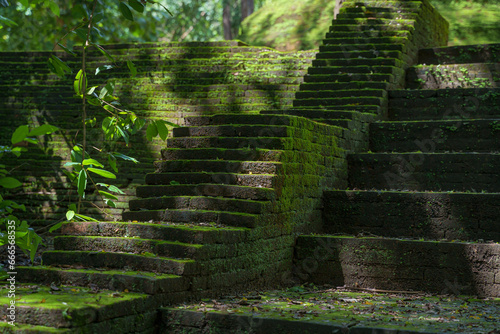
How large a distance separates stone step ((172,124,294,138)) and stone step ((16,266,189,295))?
6.31 ft

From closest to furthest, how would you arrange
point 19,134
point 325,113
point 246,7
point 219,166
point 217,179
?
point 19,134 → point 217,179 → point 219,166 → point 325,113 → point 246,7

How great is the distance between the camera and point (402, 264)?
18.3 feet

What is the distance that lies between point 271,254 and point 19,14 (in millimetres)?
15036

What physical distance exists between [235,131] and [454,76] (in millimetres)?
4413

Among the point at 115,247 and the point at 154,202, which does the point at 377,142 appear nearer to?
the point at 154,202

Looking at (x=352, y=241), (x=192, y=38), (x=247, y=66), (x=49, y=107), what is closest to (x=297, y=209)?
(x=352, y=241)

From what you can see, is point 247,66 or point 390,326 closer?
point 390,326

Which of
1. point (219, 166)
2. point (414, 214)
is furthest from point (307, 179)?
point (414, 214)

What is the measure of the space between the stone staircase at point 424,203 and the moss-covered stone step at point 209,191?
890mm

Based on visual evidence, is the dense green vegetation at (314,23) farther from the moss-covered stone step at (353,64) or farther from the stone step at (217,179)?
the stone step at (217,179)

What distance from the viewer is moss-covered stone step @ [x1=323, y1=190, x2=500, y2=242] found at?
233 inches

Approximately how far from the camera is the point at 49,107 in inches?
430

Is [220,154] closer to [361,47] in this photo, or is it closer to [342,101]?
[342,101]

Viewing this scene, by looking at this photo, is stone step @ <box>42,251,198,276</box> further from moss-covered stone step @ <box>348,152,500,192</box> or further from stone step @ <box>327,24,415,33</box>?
stone step @ <box>327,24,415,33</box>
